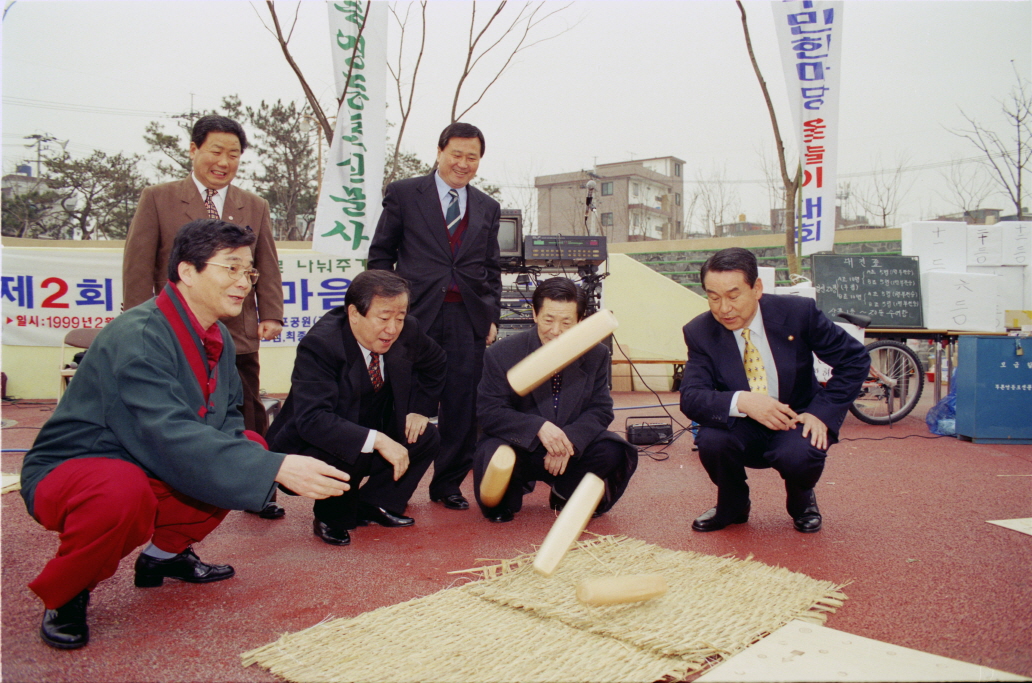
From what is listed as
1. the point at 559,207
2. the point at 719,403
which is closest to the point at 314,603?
the point at 719,403

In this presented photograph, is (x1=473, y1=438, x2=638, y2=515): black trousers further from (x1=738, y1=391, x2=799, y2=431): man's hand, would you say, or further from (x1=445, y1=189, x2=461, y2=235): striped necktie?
(x1=445, y1=189, x2=461, y2=235): striped necktie

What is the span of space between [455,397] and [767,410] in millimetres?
1569

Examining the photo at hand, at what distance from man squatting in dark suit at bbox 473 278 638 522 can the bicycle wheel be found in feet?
12.7

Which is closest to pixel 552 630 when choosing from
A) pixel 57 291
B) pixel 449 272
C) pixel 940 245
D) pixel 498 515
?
pixel 498 515

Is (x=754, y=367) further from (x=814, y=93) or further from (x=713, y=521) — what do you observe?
(x=814, y=93)

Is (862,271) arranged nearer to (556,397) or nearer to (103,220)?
(556,397)

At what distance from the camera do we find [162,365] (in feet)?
6.67

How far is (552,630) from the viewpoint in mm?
1992

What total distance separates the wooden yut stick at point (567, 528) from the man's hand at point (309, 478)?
0.63m

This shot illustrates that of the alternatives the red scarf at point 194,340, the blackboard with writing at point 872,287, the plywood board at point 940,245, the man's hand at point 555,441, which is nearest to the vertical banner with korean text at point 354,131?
the man's hand at point 555,441

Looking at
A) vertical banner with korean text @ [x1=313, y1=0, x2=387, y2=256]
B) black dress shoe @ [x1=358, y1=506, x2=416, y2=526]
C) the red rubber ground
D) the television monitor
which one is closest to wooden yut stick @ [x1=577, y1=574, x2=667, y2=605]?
the red rubber ground

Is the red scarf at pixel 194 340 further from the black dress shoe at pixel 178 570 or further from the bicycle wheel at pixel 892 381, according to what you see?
the bicycle wheel at pixel 892 381

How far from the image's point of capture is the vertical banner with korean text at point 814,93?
6148 mm

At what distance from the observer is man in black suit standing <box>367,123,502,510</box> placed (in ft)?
11.7
